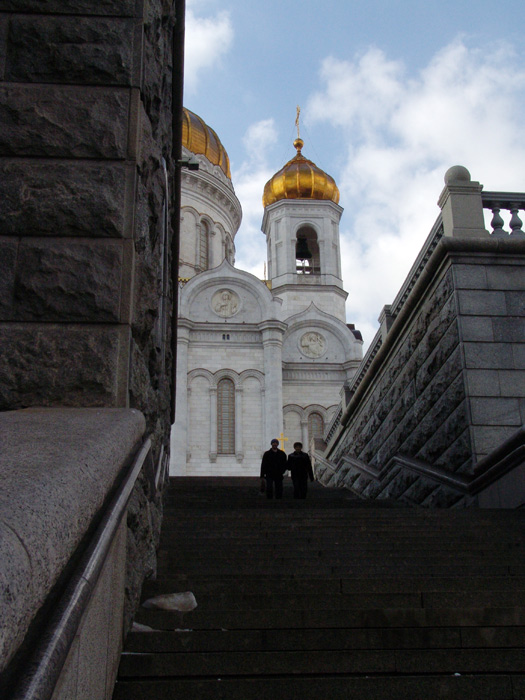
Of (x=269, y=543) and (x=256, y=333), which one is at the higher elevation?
(x=256, y=333)

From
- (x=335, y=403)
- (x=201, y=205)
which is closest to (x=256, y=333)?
(x=335, y=403)

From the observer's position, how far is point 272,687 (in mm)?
3139

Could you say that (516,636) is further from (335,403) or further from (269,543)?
(335,403)

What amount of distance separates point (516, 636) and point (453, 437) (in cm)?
608

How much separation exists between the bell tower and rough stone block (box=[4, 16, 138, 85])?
1463 inches

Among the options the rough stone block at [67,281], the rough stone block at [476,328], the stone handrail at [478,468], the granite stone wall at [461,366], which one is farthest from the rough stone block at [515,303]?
the rough stone block at [67,281]

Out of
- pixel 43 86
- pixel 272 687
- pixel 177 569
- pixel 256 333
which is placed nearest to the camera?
pixel 272 687

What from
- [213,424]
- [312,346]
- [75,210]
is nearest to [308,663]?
[75,210]

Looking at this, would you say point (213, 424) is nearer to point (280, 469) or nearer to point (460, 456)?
point (280, 469)

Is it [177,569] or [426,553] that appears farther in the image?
[426,553]

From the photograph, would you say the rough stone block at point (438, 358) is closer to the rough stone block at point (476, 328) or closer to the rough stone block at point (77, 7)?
the rough stone block at point (476, 328)

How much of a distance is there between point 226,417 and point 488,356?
24776mm

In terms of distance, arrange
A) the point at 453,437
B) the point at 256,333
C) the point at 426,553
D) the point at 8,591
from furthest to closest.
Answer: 1. the point at 256,333
2. the point at 453,437
3. the point at 426,553
4. the point at 8,591

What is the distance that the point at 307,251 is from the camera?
44.2 meters
